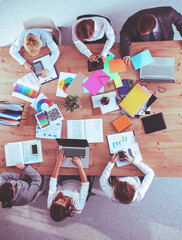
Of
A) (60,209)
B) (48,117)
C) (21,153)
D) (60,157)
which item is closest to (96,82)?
(48,117)

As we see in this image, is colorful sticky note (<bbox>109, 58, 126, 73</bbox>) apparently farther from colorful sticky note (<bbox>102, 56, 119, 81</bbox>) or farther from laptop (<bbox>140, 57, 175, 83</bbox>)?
laptop (<bbox>140, 57, 175, 83</bbox>)

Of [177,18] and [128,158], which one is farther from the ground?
[177,18]

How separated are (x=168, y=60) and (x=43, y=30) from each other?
129 cm

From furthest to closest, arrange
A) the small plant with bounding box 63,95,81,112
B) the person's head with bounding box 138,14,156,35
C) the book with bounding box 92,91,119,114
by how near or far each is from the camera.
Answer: the book with bounding box 92,91,119,114
the small plant with bounding box 63,95,81,112
the person's head with bounding box 138,14,156,35

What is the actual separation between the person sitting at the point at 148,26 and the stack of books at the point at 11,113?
1138mm

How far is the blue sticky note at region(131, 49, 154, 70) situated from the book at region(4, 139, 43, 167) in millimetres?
1221

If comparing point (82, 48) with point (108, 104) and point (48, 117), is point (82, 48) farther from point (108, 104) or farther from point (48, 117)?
point (48, 117)

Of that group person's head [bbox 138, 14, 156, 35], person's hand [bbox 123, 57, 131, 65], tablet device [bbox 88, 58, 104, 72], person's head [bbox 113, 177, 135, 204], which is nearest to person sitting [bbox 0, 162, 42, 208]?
person's head [bbox 113, 177, 135, 204]

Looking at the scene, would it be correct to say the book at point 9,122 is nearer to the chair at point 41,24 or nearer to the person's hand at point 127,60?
the chair at point 41,24

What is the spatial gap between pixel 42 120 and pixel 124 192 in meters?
1.04

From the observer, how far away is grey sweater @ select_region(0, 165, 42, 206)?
1711 millimetres

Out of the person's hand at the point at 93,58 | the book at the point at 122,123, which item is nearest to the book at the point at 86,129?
the book at the point at 122,123

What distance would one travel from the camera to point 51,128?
1727mm

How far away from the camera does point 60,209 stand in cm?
162
